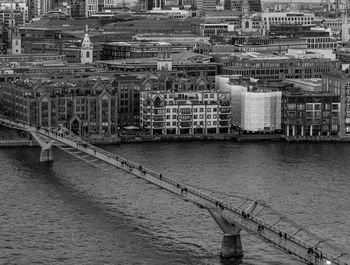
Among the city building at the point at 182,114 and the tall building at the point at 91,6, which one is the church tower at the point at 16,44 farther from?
the tall building at the point at 91,6

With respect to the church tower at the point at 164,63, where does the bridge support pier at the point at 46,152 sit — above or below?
below

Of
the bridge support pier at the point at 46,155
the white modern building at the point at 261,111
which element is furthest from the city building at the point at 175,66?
the bridge support pier at the point at 46,155

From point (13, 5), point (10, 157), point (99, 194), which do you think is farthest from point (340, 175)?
point (13, 5)

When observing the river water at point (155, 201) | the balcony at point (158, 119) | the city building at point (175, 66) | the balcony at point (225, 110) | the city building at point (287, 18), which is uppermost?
the city building at point (287, 18)

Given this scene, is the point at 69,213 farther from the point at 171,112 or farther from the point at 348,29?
the point at 348,29

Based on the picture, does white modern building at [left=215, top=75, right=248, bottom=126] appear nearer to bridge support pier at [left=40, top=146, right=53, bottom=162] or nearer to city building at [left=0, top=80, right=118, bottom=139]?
city building at [left=0, top=80, right=118, bottom=139]

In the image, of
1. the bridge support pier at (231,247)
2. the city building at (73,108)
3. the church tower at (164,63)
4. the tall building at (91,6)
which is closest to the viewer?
the bridge support pier at (231,247)

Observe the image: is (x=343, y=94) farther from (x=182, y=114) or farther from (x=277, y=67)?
(x=277, y=67)
